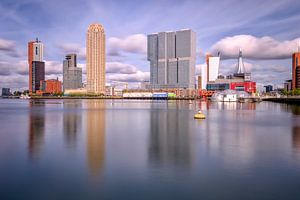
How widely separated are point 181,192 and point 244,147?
1198 cm

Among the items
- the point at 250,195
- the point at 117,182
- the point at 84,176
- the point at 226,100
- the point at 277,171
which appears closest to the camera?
the point at 250,195

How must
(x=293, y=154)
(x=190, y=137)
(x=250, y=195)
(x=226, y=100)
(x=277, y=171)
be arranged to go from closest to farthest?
(x=250, y=195)
(x=277, y=171)
(x=293, y=154)
(x=190, y=137)
(x=226, y=100)

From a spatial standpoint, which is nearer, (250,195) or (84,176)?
(250,195)

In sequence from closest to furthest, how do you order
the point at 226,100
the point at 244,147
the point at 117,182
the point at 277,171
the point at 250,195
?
the point at 250,195, the point at 117,182, the point at 277,171, the point at 244,147, the point at 226,100

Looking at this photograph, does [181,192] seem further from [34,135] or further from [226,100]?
[226,100]

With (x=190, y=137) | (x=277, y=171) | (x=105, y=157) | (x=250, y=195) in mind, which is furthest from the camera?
(x=190, y=137)

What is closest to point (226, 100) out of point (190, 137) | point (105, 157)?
point (190, 137)

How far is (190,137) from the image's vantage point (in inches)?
1087

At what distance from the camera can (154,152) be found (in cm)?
2034

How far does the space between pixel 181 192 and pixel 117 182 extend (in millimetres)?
3058

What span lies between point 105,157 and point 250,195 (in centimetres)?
958

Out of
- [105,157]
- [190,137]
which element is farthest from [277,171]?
[190,137]

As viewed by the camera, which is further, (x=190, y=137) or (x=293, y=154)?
(x=190, y=137)

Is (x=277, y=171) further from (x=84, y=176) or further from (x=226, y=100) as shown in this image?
(x=226, y=100)
